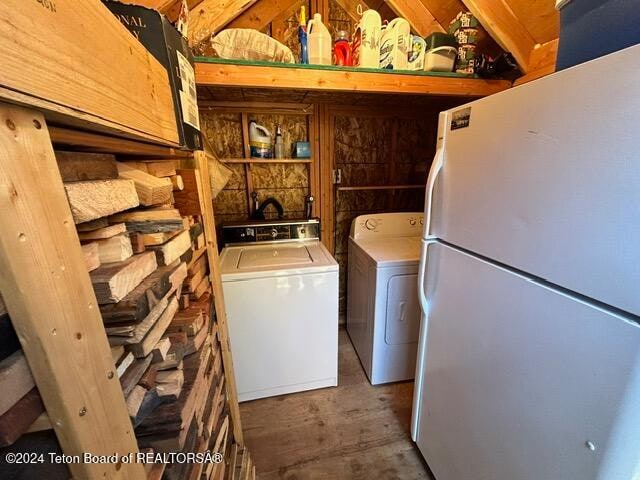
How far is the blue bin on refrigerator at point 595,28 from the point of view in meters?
0.64

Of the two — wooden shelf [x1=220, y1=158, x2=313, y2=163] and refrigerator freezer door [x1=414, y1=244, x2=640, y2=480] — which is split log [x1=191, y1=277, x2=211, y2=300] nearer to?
refrigerator freezer door [x1=414, y1=244, x2=640, y2=480]

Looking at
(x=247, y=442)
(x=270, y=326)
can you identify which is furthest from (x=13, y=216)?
(x=247, y=442)

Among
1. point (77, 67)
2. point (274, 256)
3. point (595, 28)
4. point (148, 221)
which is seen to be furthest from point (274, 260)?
point (595, 28)

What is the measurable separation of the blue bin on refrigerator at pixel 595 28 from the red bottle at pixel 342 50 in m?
0.99

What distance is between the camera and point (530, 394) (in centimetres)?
73

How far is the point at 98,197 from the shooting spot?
505mm

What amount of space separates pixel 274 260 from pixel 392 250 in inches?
33.5

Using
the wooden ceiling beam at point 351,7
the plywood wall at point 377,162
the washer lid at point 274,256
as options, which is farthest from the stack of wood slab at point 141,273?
the wooden ceiling beam at point 351,7

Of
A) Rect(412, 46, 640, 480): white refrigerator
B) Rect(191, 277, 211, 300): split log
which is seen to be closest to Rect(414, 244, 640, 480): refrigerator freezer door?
Rect(412, 46, 640, 480): white refrigerator

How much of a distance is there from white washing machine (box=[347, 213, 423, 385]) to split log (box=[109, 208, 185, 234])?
1250mm

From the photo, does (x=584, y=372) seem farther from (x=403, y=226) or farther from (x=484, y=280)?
(x=403, y=226)

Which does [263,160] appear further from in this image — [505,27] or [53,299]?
[53,299]

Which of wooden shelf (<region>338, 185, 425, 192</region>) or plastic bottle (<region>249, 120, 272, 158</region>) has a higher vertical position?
plastic bottle (<region>249, 120, 272, 158</region>)

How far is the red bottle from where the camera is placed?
1523 mm
